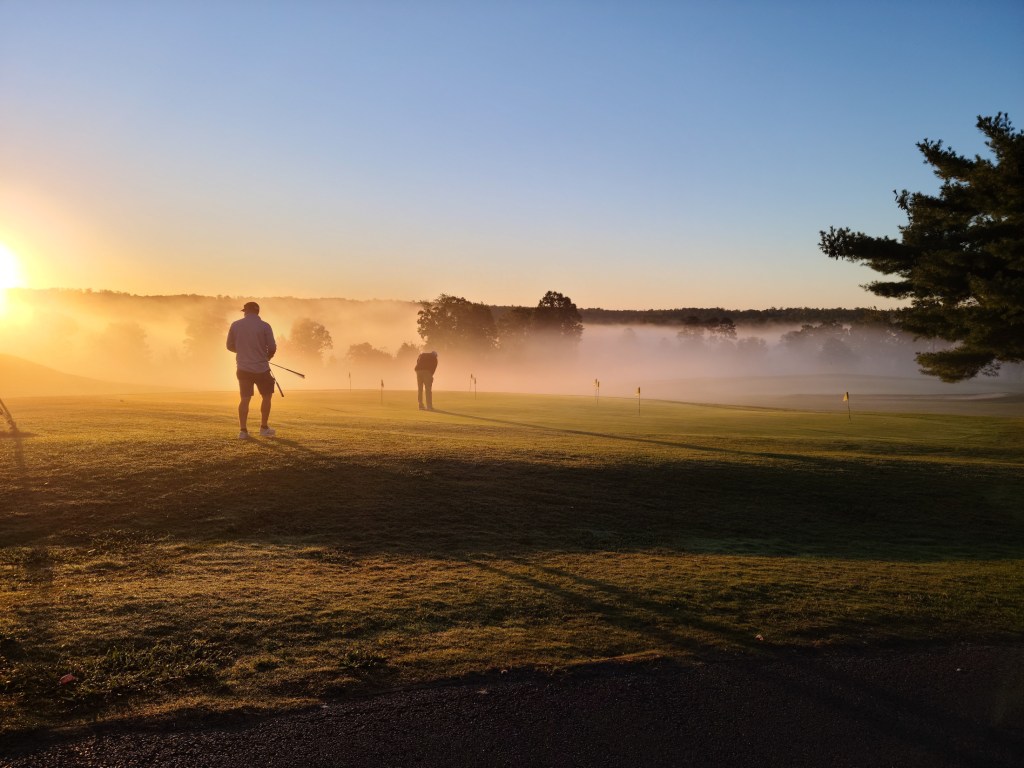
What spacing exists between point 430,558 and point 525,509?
2.84 meters

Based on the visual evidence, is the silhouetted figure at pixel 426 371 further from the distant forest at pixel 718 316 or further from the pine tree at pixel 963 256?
the distant forest at pixel 718 316

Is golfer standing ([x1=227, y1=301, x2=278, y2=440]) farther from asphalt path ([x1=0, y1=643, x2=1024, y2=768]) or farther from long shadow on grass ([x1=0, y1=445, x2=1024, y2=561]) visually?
asphalt path ([x1=0, y1=643, x2=1024, y2=768])

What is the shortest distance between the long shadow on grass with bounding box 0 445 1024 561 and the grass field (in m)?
0.06

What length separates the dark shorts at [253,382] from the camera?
50.8 ft

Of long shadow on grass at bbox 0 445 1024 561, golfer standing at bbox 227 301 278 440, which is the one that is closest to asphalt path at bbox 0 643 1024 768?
long shadow on grass at bbox 0 445 1024 561

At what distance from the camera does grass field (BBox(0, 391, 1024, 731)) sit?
6336mm

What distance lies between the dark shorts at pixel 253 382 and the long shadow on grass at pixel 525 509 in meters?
1.85

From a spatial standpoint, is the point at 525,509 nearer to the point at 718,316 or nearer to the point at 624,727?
the point at 624,727

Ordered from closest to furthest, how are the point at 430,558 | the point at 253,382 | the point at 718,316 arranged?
1. the point at 430,558
2. the point at 253,382
3. the point at 718,316

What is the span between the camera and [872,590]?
8945 millimetres

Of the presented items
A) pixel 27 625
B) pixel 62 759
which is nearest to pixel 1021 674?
pixel 62 759

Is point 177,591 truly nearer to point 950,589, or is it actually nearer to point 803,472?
point 950,589

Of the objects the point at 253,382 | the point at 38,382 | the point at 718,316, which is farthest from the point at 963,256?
the point at 718,316

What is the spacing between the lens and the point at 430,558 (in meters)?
9.55
